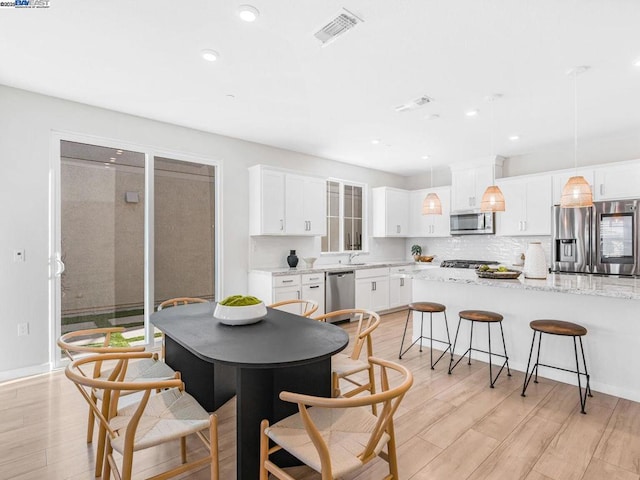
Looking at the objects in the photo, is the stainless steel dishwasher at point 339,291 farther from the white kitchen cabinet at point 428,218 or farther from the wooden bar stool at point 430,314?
the white kitchen cabinet at point 428,218

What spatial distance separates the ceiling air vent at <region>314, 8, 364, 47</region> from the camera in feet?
7.61

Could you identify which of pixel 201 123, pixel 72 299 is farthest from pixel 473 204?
→ pixel 72 299

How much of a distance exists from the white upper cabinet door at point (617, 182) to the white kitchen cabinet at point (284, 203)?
3858 millimetres

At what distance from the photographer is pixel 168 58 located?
112 inches

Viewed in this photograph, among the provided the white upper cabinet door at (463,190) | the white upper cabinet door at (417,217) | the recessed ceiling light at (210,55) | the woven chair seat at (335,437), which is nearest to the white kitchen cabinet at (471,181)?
the white upper cabinet door at (463,190)

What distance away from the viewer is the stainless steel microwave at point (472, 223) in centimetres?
599

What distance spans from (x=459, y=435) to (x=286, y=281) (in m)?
2.98

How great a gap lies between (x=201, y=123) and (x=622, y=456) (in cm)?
481

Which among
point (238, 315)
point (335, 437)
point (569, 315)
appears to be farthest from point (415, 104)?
point (335, 437)

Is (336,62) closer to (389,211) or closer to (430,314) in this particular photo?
(430,314)

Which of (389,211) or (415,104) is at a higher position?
(415,104)

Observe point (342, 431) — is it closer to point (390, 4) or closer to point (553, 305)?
point (390, 4)

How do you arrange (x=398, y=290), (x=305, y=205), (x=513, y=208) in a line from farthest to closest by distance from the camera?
(x=398, y=290) < (x=513, y=208) < (x=305, y=205)

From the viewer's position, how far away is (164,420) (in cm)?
168
